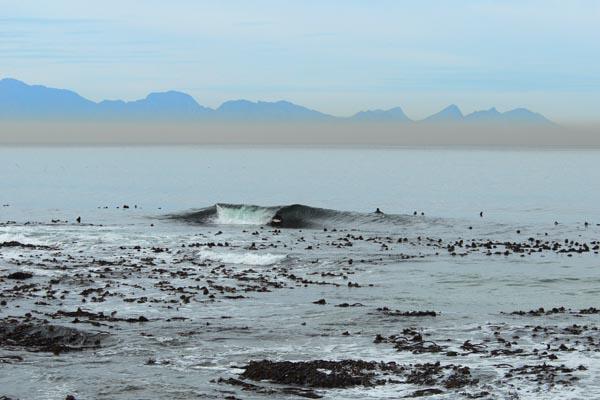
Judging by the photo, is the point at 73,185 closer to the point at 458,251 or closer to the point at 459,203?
the point at 459,203

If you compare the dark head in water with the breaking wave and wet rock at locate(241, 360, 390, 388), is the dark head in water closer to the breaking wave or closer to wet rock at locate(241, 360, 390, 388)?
the breaking wave

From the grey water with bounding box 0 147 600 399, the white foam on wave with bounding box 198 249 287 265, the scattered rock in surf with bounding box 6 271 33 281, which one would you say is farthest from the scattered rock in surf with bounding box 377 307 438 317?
the scattered rock in surf with bounding box 6 271 33 281

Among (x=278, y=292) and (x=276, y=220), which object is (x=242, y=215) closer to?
(x=276, y=220)

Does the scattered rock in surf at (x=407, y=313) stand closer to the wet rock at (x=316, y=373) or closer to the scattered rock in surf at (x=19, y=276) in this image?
the wet rock at (x=316, y=373)

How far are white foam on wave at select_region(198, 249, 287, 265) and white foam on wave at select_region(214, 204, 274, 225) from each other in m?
25.0

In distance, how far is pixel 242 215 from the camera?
233 feet

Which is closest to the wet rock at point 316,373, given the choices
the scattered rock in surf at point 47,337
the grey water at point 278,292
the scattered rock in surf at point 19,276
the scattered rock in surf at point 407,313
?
the grey water at point 278,292

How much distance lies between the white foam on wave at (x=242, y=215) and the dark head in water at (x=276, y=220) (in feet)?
1.99

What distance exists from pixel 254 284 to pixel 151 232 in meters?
24.8

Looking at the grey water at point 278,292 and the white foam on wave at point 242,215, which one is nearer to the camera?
the grey water at point 278,292

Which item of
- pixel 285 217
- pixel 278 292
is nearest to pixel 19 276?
pixel 278 292

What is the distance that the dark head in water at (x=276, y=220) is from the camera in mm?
66188

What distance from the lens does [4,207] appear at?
87812 millimetres

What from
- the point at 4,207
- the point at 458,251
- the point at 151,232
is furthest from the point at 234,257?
the point at 4,207
